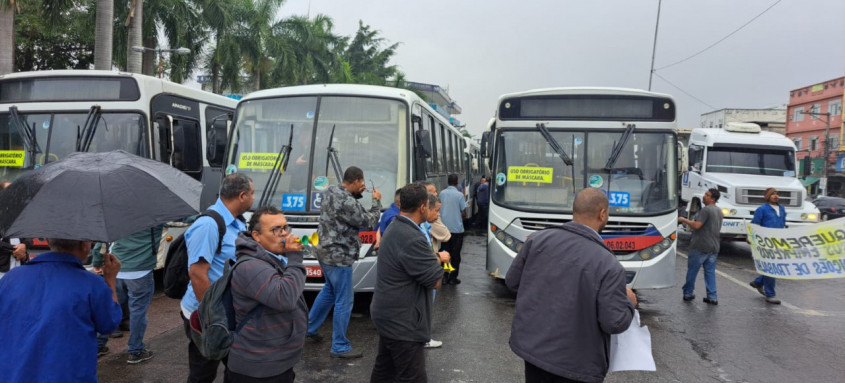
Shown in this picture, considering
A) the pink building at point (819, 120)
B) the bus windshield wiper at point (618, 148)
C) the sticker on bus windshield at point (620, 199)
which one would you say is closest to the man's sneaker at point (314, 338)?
the sticker on bus windshield at point (620, 199)

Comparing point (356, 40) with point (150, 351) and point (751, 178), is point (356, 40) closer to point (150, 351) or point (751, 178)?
point (751, 178)

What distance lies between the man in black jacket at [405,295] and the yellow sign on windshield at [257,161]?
3567mm

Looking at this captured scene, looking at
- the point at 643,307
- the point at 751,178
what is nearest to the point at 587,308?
the point at 643,307

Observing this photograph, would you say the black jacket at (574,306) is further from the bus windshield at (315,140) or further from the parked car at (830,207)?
the parked car at (830,207)

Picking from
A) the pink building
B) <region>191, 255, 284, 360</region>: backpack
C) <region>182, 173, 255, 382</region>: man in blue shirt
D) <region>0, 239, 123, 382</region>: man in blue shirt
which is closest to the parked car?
the pink building

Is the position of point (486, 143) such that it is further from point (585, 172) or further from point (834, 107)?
point (834, 107)

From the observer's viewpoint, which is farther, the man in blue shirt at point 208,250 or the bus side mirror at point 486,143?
the bus side mirror at point 486,143

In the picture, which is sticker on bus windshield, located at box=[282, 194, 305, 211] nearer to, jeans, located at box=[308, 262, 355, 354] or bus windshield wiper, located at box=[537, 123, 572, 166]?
jeans, located at box=[308, 262, 355, 354]

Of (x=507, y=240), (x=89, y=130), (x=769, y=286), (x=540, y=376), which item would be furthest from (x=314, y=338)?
(x=769, y=286)

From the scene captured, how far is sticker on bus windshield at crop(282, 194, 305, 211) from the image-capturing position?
7.03 meters

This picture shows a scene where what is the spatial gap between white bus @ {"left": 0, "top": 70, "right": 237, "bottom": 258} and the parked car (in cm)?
3380

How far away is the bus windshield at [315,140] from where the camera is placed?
7.17m

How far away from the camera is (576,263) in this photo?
3109 millimetres

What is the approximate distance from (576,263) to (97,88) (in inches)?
315
